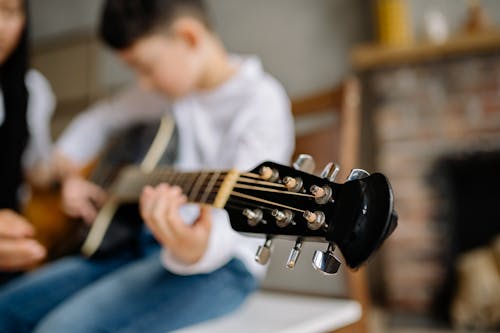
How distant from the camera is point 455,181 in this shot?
2.11 meters

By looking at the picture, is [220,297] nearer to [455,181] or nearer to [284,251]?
[284,251]

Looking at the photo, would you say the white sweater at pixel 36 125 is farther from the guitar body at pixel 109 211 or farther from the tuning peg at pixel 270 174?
the tuning peg at pixel 270 174

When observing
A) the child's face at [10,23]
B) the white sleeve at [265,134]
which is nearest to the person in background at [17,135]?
the child's face at [10,23]

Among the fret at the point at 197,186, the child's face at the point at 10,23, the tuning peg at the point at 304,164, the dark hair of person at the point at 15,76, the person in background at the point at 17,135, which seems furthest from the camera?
the dark hair of person at the point at 15,76

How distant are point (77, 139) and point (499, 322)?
5.14 feet

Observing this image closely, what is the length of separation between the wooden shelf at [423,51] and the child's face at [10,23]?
1449mm

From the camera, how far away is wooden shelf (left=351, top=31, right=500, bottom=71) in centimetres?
197

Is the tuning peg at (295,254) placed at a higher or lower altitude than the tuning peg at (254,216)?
lower

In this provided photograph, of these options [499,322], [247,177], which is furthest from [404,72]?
[247,177]

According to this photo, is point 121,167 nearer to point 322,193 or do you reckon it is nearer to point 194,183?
point 194,183

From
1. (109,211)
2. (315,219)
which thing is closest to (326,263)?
(315,219)

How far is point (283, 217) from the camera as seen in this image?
1.78 feet

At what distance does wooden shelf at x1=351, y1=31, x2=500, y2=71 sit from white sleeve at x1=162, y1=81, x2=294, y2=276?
1.23m

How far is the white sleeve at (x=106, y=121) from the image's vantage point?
1181 mm
